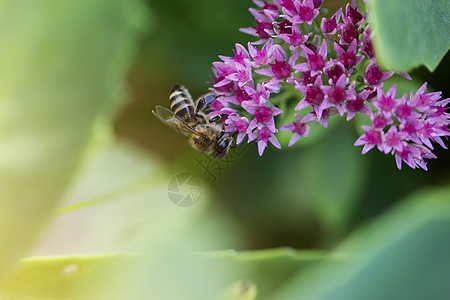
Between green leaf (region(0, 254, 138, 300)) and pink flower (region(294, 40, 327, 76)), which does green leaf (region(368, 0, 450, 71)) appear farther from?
green leaf (region(0, 254, 138, 300))

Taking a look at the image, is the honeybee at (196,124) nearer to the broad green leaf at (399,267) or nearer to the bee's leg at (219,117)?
the bee's leg at (219,117)

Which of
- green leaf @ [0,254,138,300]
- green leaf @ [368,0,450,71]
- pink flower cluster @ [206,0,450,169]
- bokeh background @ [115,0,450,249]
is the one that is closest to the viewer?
green leaf @ [368,0,450,71]

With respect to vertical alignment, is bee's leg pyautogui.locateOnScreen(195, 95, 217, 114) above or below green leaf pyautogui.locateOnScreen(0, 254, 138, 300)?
above

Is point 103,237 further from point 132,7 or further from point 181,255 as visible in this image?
point 132,7

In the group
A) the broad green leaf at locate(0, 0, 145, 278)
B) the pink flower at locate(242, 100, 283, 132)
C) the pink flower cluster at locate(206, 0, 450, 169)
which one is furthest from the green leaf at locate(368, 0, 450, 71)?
the broad green leaf at locate(0, 0, 145, 278)

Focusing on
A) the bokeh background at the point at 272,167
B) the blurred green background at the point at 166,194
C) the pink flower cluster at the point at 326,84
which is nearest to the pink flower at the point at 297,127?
the pink flower cluster at the point at 326,84

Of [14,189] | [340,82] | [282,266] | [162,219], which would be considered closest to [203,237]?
[162,219]
